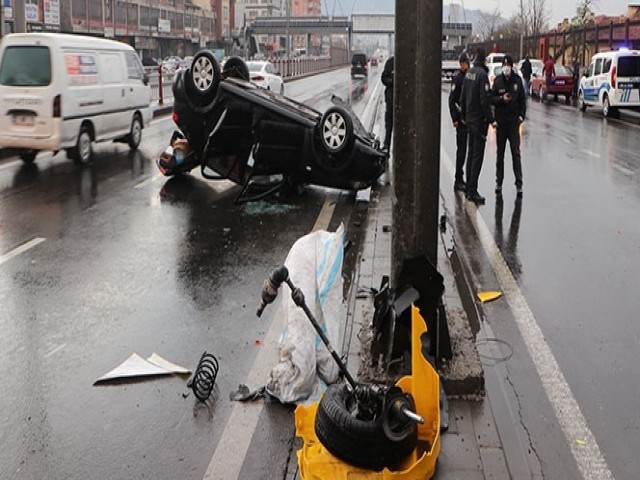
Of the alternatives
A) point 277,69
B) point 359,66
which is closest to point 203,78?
point 277,69

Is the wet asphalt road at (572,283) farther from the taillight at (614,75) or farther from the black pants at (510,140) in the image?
the taillight at (614,75)

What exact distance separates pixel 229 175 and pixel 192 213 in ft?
3.54

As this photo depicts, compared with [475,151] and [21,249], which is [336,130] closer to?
[475,151]

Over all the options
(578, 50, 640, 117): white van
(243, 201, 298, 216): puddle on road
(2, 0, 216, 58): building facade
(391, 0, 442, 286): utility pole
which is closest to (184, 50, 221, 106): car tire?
(243, 201, 298, 216): puddle on road

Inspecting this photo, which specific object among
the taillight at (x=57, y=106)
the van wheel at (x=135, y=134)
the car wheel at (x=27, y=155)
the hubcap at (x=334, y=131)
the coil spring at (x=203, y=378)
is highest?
the taillight at (x=57, y=106)

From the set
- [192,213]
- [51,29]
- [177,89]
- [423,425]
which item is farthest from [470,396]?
[51,29]

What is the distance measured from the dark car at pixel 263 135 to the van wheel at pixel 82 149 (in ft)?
10.7

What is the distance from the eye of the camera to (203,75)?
10914mm

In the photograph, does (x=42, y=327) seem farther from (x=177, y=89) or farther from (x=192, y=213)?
(x=177, y=89)

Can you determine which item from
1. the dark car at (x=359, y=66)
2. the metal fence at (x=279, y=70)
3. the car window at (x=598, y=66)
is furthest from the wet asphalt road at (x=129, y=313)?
the dark car at (x=359, y=66)

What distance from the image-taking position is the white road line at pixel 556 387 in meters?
4.00

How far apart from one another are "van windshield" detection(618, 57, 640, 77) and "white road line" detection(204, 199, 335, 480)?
2229 cm

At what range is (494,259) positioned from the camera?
7.95 m

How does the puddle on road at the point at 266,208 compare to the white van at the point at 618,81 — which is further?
the white van at the point at 618,81
